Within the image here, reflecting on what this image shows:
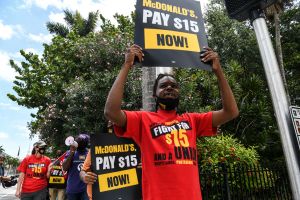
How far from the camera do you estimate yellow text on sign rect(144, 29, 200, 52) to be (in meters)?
2.83

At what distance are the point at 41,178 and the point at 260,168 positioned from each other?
5.48m

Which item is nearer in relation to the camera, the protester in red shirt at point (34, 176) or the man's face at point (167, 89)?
the man's face at point (167, 89)

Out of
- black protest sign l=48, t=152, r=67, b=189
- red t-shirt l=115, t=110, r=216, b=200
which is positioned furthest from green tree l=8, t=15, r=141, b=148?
red t-shirt l=115, t=110, r=216, b=200

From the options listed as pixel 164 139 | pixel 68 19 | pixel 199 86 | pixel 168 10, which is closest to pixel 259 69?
pixel 199 86

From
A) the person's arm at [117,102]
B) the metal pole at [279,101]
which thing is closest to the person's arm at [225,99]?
the metal pole at [279,101]

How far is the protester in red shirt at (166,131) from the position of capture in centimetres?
209

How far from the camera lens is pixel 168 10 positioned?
127 inches

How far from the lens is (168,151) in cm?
217

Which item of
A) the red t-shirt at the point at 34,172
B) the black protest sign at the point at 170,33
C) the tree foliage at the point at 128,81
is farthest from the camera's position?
the tree foliage at the point at 128,81

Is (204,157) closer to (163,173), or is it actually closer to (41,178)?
(41,178)

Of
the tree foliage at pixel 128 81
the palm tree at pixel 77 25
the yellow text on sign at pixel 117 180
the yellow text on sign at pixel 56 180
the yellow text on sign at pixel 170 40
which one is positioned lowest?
the yellow text on sign at pixel 117 180

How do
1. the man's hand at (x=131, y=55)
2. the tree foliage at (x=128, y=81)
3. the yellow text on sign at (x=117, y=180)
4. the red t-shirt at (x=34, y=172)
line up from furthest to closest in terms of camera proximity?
the tree foliage at (x=128, y=81) → the red t-shirt at (x=34, y=172) → the yellow text on sign at (x=117, y=180) → the man's hand at (x=131, y=55)

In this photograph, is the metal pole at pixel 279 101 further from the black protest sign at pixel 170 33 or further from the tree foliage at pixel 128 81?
the tree foliage at pixel 128 81

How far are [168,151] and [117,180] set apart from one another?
2.04 metres
